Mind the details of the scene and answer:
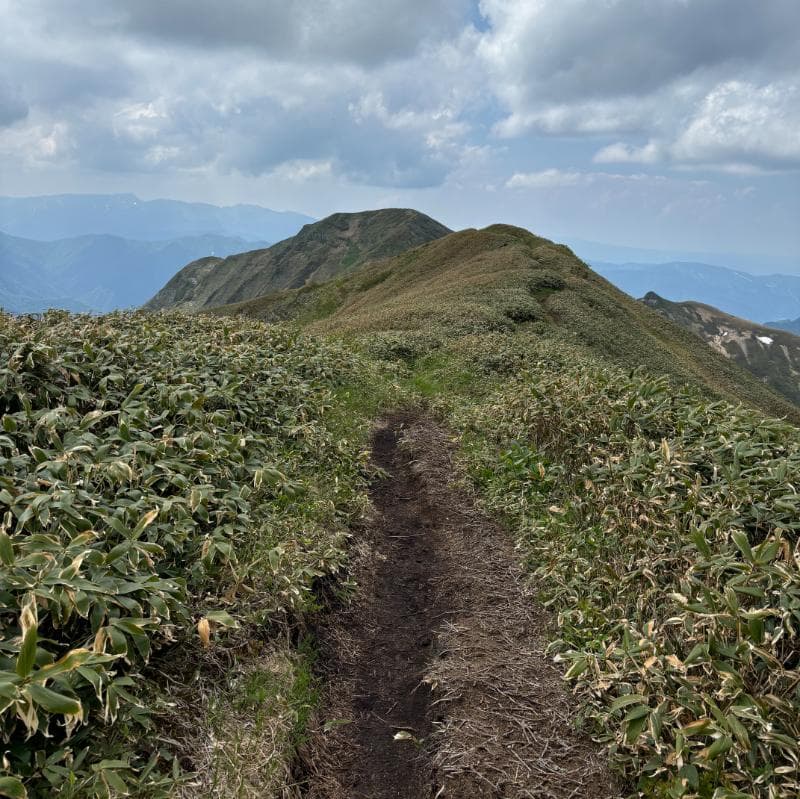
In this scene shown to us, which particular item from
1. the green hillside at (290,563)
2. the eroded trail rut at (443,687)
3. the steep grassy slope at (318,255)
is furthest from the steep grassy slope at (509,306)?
the steep grassy slope at (318,255)

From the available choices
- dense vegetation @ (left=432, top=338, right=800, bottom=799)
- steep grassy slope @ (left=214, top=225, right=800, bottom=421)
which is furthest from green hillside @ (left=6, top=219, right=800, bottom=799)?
steep grassy slope @ (left=214, top=225, right=800, bottom=421)

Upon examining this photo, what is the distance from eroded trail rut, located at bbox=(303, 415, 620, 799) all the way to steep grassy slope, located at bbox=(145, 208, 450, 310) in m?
154

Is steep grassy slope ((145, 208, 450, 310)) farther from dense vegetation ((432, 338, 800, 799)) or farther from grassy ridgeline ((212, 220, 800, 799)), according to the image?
dense vegetation ((432, 338, 800, 799))

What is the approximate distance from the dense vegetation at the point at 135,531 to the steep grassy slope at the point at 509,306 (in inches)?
660

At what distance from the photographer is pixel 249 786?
163 inches

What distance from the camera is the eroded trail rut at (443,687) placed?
15.2 feet

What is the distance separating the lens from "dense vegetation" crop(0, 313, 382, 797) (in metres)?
3.61

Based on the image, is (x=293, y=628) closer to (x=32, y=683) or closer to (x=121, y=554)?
(x=121, y=554)

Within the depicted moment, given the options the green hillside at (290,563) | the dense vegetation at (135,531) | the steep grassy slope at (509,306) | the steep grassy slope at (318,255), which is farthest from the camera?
the steep grassy slope at (318,255)

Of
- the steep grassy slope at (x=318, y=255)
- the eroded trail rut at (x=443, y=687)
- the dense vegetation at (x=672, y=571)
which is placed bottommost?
the eroded trail rut at (x=443, y=687)

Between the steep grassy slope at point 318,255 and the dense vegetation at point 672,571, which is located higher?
the steep grassy slope at point 318,255

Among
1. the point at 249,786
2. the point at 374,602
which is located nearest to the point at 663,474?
the point at 374,602

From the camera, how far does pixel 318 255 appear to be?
179500mm

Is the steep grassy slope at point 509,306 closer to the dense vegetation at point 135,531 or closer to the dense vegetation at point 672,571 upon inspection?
the dense vegetation at point 672,571
